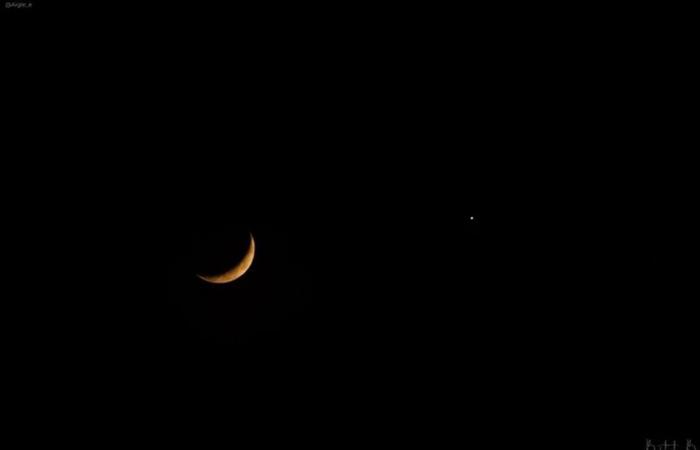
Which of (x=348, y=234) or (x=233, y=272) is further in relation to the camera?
(x=348, y=234)

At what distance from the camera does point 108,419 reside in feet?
8.68

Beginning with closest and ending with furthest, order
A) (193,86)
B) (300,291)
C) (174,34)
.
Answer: (174,34)
(193,86)
(300,291)

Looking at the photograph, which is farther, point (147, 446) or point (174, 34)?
point (147, 446)

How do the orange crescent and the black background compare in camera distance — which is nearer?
the black background

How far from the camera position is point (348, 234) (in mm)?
2785

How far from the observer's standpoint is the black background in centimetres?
218

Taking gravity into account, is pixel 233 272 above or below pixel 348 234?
below

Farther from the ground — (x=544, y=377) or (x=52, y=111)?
(x=52, y=111)

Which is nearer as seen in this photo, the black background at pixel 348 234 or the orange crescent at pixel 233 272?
the black background at pixel 348 234

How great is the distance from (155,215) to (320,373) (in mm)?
1778

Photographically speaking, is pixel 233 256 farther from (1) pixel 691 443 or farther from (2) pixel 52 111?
(1) pixel 691 443

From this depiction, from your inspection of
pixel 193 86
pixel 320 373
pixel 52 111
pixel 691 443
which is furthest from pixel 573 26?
pixel 52 111

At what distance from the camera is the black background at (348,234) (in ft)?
7.16

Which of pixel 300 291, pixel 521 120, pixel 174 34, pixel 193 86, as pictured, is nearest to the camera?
pixel 174 34
